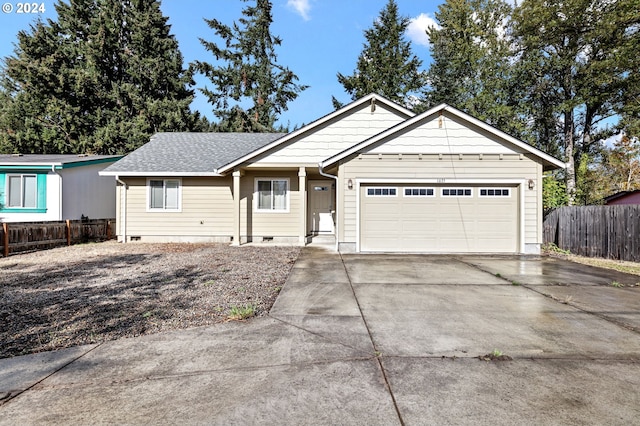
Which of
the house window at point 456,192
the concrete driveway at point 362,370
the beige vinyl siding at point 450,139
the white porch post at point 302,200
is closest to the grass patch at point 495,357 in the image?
the concrete driveway at point 362,370

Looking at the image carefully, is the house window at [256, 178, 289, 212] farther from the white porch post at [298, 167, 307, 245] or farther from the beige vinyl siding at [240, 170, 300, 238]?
the white porch post at [298, 167, 307, 245]

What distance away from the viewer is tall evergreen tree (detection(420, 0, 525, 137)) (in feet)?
77.5

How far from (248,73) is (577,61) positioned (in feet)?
77.9

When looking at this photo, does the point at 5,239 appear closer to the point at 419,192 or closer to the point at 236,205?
the point at 236,205

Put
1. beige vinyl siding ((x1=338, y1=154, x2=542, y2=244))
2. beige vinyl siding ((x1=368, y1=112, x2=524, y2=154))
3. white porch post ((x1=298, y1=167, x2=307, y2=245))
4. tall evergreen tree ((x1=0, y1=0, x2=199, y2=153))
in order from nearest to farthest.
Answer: beige vinyl siding ((x1=338, y1=154, x2=542, y2=244)) → beige vinyl siding ((x1=368, y1=112, x2=524, y2=154)) → white porch post ((x1=298, y1=167, x2=307, y2=245)) → tall evergreen tree ((x1=0, y1=0, x2=199, y2=153))

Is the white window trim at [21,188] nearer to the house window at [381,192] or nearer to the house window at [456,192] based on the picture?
the house window at [381,192]

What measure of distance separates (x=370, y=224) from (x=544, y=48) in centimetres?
2092

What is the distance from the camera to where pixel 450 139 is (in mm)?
10695

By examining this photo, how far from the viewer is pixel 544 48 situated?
22594 millimetres

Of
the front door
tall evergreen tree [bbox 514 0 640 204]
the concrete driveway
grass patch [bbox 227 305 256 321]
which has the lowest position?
the concrete driveway

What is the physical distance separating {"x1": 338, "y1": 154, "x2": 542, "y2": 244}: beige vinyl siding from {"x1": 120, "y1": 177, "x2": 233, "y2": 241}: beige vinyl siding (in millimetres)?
5179

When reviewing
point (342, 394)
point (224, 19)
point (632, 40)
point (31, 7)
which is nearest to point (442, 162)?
point (342, 394)

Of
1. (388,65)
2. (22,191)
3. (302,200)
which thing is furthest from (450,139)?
(388,65)

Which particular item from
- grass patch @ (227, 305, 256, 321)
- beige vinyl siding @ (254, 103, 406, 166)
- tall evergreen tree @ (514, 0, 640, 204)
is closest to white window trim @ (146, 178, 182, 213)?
beige vinyl siding @ (254, 103, 406, 166)
